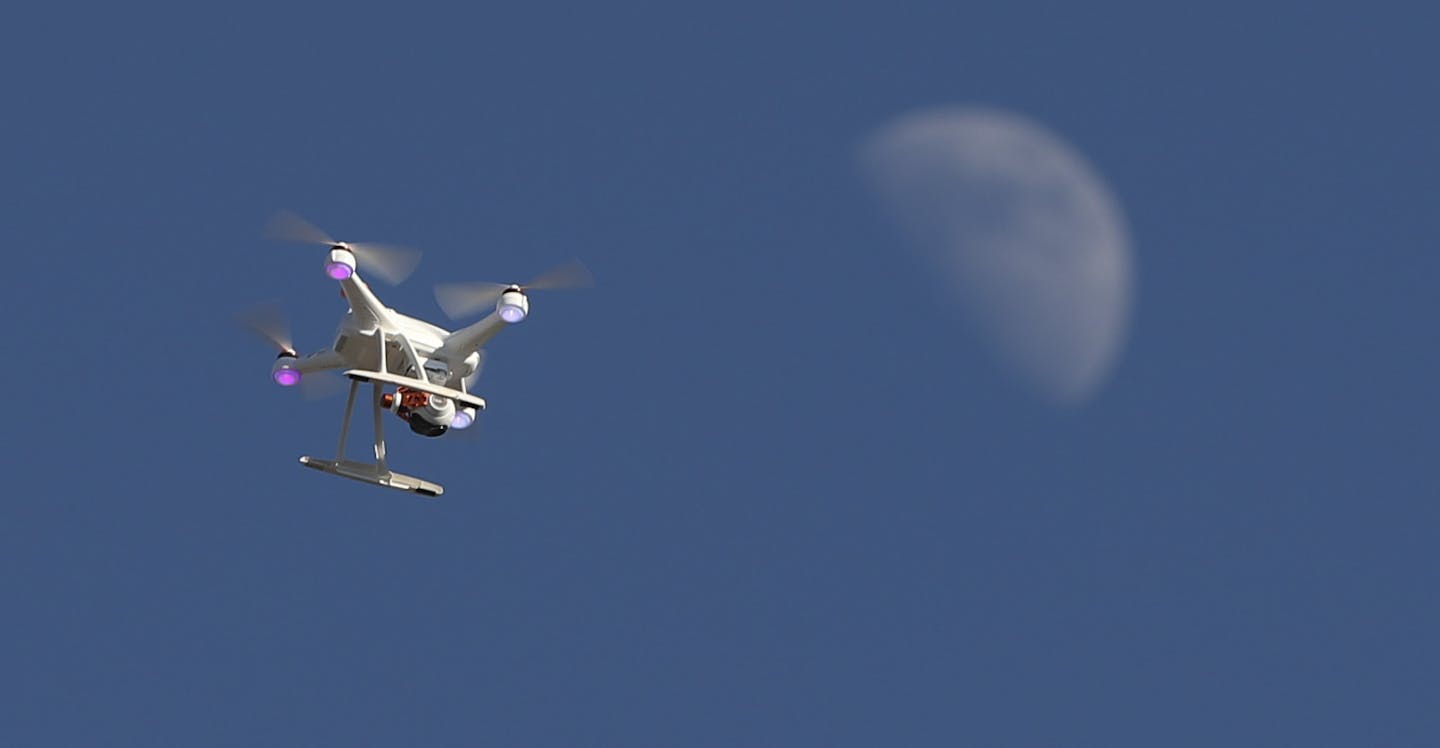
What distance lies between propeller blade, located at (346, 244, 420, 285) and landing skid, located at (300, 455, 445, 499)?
7.67 meters

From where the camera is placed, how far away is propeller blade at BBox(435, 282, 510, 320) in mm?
106750

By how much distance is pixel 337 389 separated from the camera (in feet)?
359

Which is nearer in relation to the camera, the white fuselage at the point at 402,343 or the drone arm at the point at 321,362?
the white fuselage at the point at 402,343

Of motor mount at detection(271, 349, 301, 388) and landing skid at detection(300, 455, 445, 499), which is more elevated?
motor mount at detection(271, 349, 301, 388)

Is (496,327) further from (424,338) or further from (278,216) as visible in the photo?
(278,216)

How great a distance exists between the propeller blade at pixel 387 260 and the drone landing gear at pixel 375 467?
15.6 ft

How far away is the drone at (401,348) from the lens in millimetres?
103438

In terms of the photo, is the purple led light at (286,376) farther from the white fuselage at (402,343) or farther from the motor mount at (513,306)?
the motor mount at (513,306)

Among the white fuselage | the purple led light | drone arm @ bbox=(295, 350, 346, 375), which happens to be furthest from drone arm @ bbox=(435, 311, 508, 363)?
the purple led light

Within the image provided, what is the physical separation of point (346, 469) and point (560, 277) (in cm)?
1087

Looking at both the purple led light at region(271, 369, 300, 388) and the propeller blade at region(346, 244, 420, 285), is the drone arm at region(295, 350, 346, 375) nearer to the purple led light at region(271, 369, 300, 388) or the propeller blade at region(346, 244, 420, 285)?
the purple led light at region(271, 369, 300, 388)

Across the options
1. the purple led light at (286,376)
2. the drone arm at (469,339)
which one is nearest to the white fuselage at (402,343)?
the drone arm at (469,339)

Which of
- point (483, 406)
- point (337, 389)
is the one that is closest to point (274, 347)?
point (337, 389)

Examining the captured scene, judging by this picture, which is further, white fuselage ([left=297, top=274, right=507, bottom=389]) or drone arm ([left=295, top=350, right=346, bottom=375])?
drone arm ([left=295, top=350, right=346, bottom=375])
